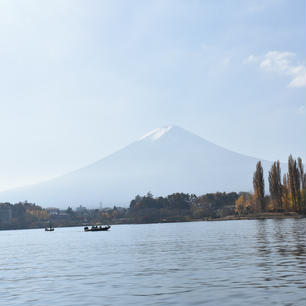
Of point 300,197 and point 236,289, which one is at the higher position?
point 300,197

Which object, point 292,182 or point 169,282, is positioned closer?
point 169,282

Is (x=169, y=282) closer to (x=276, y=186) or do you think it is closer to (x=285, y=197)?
(x=285, y=197)

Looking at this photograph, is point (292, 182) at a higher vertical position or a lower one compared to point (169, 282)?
higher

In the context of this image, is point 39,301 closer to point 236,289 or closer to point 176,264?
point 236,289

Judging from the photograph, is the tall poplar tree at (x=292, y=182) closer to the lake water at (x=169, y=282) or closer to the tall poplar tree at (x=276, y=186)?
the tall poplar tree at (x=276, y=186)

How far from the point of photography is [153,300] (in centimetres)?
2069

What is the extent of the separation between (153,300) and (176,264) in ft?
44.6

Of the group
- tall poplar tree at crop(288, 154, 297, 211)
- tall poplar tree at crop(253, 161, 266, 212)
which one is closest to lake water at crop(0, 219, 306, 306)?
tall poplar tree at crop(288, 154, 297, 211)

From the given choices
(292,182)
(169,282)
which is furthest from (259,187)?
(169,282)

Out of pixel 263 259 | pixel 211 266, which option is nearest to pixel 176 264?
pixel 211 266

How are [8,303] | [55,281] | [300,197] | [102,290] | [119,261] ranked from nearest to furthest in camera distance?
[8,303] < [102,290] < [55,281] < [119,261] < [300,197]

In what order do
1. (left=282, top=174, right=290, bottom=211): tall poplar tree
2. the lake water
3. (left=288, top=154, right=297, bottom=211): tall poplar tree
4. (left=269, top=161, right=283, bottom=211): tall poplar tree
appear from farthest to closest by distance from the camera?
(left=269, top=161, right=283, bottom=211): tall poplar tree → (left=282, top=174, right=290, bottom=211): tall poplar tree → (left=288, top=154, right=297, bottom=211): tall poplar tree → the lake water

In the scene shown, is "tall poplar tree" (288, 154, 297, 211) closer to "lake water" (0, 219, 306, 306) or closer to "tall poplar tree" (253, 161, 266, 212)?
"tall poplar tree" (253, 161, 266, 212)

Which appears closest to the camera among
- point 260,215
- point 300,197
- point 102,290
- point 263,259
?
point 102,290
